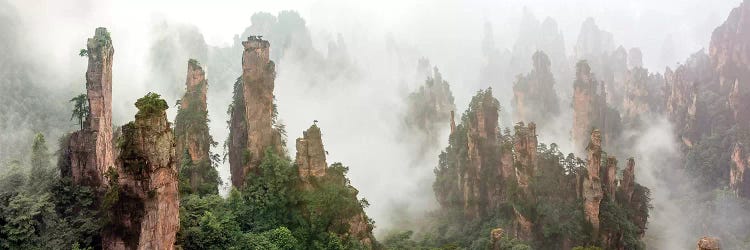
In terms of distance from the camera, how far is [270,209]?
39.1 m

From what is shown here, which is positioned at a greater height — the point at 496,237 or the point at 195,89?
the point at 195,89

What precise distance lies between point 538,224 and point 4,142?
5787 cm

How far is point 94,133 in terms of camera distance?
103 feet

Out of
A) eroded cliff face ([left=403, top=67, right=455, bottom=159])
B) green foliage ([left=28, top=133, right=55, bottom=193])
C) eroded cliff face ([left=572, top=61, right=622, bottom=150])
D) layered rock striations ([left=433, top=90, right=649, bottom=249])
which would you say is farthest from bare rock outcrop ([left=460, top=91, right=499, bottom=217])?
green foliage ([left=28, top=133, right=55, bottom=193])

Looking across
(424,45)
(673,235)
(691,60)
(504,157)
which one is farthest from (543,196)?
(424,45)

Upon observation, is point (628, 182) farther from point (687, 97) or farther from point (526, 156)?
point (687, 97)

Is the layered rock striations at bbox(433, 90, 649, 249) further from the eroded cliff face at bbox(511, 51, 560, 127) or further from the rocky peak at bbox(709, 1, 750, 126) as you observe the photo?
the eroded cliff face at bbox(511, 51, 560, 127)

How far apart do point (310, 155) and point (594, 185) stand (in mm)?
25465

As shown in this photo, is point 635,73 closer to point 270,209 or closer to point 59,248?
point 270,209

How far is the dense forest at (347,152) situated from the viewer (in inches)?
1097

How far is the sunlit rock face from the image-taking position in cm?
3138

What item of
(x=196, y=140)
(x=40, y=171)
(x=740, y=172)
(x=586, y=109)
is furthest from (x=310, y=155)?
(x=586, y=109)

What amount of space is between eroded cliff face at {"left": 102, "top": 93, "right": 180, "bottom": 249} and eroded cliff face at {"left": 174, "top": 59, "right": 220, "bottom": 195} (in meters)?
17.9

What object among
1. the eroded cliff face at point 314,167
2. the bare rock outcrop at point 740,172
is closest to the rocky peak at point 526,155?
the eroded cliff face at point 314,167
